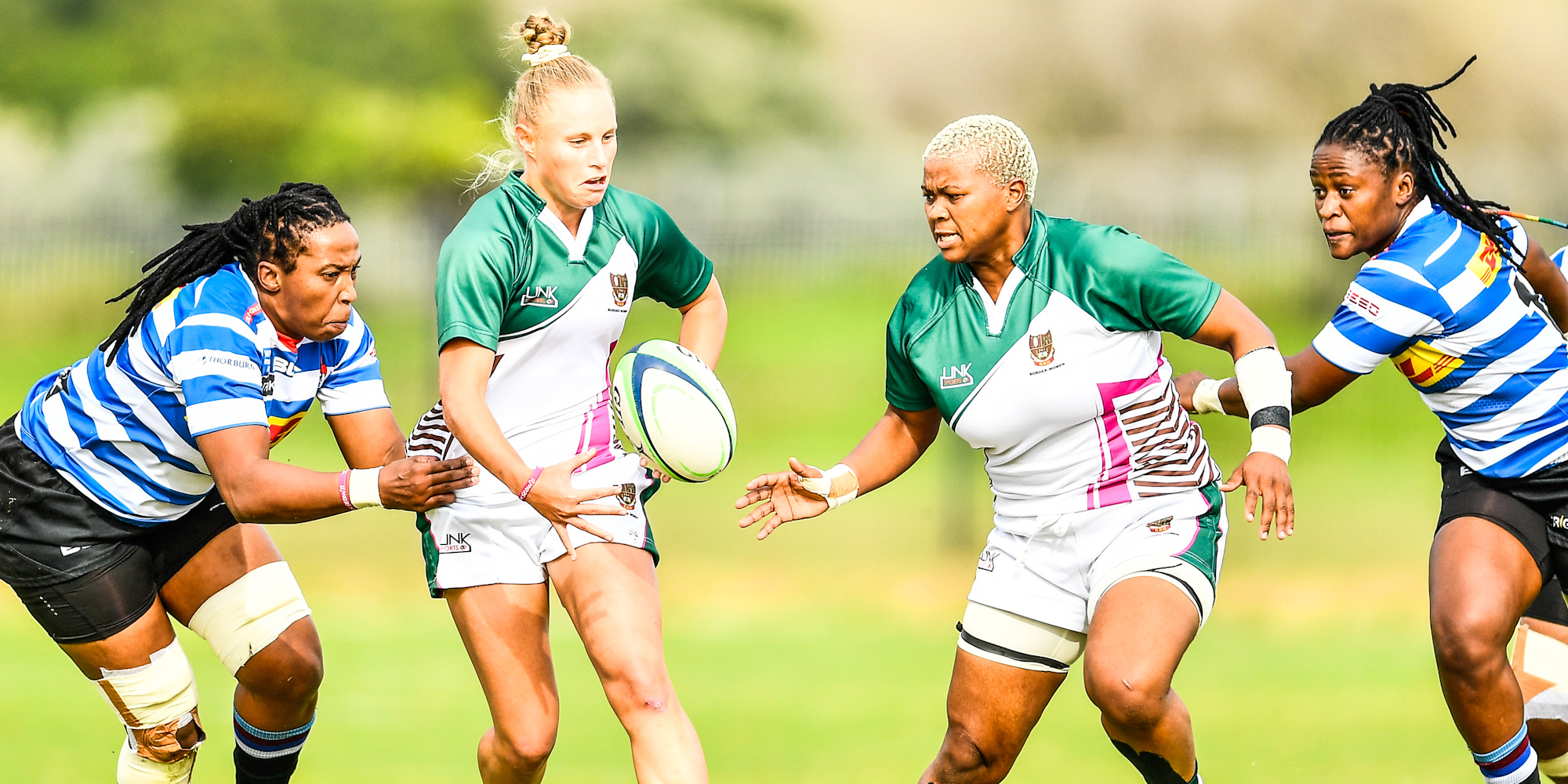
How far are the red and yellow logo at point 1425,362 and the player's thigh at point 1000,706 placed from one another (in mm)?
1471

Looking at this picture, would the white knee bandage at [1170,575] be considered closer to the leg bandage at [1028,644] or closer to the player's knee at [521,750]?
the leg bandage at [1028,644]

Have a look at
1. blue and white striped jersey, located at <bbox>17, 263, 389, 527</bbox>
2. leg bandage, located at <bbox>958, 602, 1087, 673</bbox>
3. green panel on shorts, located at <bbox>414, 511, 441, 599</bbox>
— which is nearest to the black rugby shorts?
blue and white striped jersey, located at <bbox>17, 263, 389, 527</bbox>

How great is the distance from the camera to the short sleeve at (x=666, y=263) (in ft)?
16.7

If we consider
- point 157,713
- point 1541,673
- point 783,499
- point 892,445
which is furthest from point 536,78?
point 1541,673

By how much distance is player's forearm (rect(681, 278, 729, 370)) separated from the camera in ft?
17.2

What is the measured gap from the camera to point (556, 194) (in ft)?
15.9

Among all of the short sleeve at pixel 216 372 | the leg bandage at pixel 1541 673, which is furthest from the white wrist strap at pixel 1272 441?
the short sleeve at pixel 216 372

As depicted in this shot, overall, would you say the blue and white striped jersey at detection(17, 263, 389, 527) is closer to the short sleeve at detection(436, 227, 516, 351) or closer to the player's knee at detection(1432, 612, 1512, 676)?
the short sleeve at detection(436, 227, 516, 351)

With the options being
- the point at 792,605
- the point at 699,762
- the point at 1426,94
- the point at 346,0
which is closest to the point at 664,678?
the point at 699,762

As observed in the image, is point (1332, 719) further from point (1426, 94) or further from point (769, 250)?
point (769, 250)

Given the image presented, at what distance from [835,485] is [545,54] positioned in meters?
1.56

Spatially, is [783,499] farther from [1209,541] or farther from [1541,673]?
[1541,673]

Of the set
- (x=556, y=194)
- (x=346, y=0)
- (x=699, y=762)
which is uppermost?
(x=556, y=194)

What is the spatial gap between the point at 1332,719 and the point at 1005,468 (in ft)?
14.7
